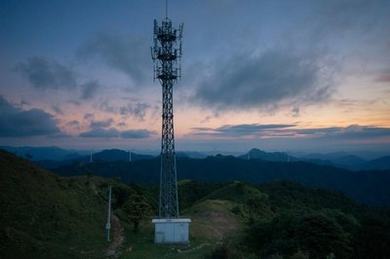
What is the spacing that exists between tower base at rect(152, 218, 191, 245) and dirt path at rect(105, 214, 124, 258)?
140 inches

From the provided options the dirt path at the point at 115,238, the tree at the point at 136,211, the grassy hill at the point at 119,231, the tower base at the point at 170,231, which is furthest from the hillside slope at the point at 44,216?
the tower base at the point at 170,231

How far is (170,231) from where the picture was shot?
112ft

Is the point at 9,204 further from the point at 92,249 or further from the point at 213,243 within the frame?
the point at 213,243

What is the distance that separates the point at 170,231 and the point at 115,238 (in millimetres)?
5598

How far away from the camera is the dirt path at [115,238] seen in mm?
29467

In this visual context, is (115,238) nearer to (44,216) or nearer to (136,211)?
(136,211)

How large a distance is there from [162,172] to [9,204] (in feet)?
47.0

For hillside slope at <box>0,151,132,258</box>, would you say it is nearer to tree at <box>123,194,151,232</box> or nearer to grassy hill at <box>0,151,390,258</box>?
grassy hill at <box>0,151,390,258</box>

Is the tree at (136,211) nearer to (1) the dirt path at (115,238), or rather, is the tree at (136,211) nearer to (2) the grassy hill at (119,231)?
(2) the grassy hill at (119,231)

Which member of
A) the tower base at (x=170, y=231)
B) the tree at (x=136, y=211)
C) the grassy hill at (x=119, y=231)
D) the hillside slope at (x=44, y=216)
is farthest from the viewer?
the tree at (x=136, y=211)

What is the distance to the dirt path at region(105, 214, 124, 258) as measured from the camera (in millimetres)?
29467

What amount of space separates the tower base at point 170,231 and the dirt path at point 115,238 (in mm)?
3548

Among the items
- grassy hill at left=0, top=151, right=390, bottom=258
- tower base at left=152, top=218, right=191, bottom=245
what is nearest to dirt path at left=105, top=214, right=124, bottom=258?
grassy hill at left=0, top=151, right=390, bottom=258

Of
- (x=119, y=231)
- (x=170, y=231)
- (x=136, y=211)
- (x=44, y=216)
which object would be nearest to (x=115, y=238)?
(x=119, y=231)
